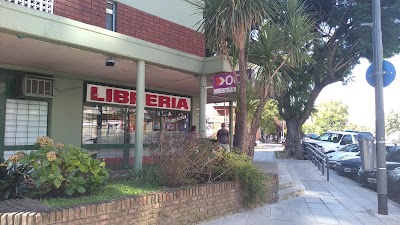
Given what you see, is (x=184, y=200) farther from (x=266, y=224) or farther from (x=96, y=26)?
(x=96, y=26)

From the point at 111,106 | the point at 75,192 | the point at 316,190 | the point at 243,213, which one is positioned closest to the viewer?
the point at 75,192

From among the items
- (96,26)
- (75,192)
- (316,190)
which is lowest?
(316,190)

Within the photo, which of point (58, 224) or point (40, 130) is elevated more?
point (40, 130)

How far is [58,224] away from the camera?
13.7 feet

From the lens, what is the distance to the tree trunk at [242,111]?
864 centimetres

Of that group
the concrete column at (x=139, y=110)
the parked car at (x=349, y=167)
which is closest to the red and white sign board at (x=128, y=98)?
the concrete column at (x=139, y=110)

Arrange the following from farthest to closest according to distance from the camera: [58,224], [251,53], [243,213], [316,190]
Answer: [316,190] → [251,53] → [243,213] → [58,224]

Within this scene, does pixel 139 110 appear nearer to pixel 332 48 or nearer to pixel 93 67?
pixel 93 67

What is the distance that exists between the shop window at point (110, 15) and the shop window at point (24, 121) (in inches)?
114

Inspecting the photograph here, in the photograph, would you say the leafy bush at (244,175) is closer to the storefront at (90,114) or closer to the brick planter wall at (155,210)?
the brick planter wall at (155,210)

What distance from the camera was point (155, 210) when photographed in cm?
548

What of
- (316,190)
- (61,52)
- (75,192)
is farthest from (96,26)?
(316,190)

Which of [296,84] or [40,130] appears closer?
[40,130]

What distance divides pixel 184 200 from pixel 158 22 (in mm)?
5642
